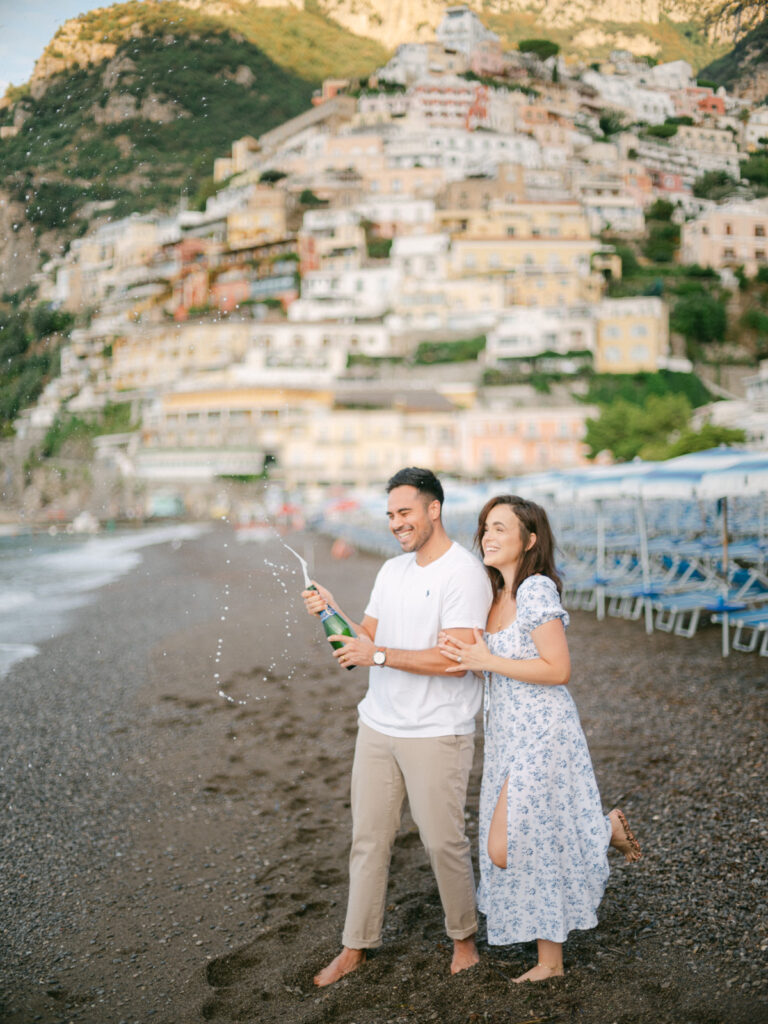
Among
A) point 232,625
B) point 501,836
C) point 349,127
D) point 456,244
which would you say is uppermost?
point 349,127

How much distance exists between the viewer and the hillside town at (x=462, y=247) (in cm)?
5506

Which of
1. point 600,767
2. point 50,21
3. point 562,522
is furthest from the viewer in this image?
point 562,522

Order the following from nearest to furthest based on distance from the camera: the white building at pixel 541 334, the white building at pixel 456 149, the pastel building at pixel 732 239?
1. the white building at pixel 541 334
2. the pastel building at pixel 732 239
3. the white building at pixel 456 149

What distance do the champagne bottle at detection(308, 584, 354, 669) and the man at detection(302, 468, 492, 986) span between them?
2cm

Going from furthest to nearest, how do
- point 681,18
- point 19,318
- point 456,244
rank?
point 456,244, point 681,18, point 19,318

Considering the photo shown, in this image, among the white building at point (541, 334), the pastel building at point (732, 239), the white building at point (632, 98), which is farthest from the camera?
the pastel building at point (732, 239)

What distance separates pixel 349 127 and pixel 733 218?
40932 mm

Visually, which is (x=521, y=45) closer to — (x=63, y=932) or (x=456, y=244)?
(x=456, y=244)

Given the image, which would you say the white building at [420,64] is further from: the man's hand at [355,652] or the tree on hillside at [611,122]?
the man's hand at [355,652]

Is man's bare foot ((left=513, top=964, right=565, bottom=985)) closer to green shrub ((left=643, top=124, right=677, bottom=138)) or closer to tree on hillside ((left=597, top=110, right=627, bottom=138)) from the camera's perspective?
green shrub ((left=643, top=124, right=677, bottom=138))

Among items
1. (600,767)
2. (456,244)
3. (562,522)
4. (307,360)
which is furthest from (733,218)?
(600,767)

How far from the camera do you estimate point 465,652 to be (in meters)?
2.25

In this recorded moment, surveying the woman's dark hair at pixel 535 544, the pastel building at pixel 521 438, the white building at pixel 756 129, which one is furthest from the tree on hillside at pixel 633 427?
the woman's dark hair at pixel 535 544

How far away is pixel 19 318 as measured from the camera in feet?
11.1
